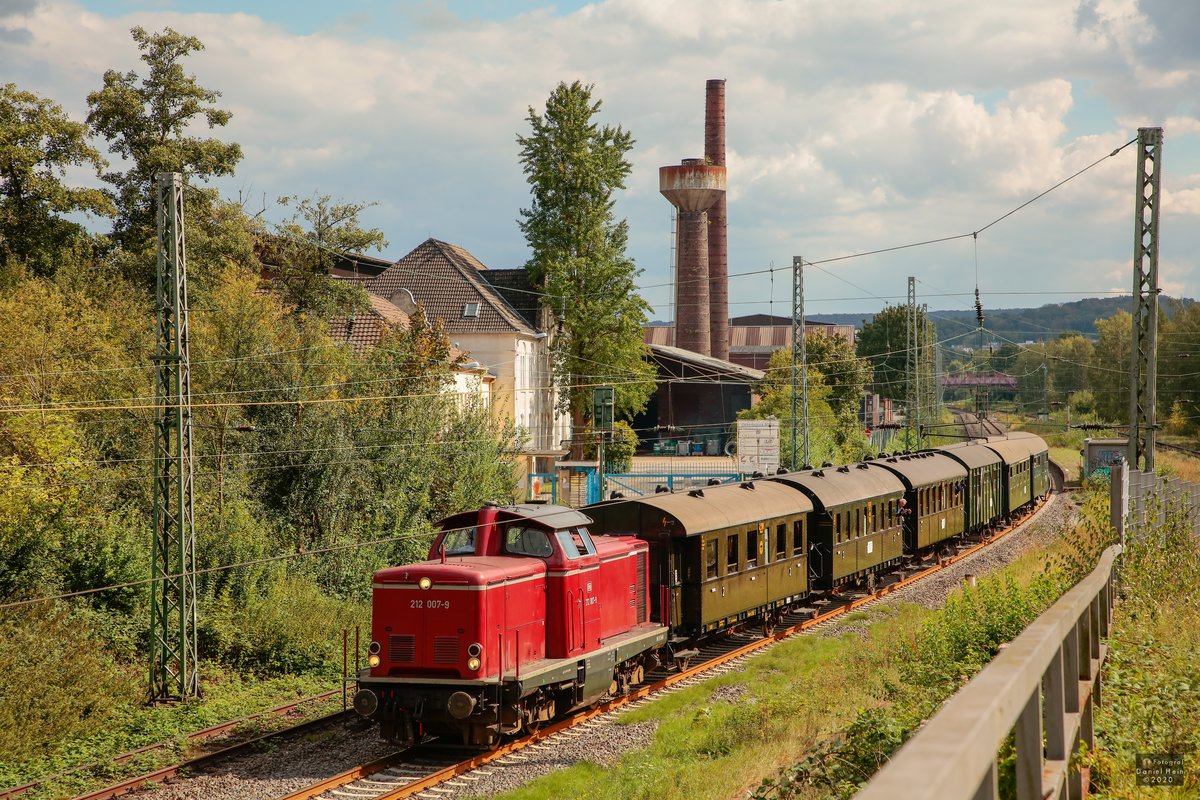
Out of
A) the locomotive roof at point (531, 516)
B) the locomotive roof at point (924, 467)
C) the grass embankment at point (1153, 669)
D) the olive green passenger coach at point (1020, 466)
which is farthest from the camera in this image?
the olive green passenger coach at point (1020, 466)

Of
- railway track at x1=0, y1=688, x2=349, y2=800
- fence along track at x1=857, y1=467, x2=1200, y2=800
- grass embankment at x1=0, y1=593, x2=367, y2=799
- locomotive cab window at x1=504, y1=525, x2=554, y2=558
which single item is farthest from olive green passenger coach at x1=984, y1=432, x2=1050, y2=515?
fence along track at x1=857, y1=467, x2=1200, y2=800

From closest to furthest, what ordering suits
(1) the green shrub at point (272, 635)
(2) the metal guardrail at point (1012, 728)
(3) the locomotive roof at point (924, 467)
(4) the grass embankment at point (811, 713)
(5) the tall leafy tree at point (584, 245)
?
(2) the metal guardrail at point (1012, 728), (4) the grass embankment at point (811, 713), (1) the green shrub at point (272, 635), (3) the locomotive roof at point (924, 467), (5) the tall leafy tree at point (584, 245)

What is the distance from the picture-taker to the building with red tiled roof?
6209 cm

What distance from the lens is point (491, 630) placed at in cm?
1576

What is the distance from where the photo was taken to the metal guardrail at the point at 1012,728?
227 centimetres

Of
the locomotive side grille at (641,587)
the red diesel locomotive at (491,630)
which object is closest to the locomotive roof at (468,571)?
the red diesel locomotive at (491,630)

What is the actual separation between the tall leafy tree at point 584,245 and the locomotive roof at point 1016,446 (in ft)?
62.6

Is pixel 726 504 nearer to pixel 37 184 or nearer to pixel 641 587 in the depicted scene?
pixel 641 587

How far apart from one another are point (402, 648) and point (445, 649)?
74 cm

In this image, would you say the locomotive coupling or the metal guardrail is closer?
the metal guardrail

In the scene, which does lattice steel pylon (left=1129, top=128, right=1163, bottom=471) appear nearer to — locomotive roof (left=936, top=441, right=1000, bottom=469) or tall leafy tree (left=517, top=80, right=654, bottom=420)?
locomotive roof (left=936, top=441, right=1000, bottom=469)

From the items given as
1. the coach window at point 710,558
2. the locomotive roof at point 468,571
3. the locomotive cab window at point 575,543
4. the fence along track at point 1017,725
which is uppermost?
the fence along track at point 1017,725

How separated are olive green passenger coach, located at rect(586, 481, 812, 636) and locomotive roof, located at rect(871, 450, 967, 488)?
9033 mm

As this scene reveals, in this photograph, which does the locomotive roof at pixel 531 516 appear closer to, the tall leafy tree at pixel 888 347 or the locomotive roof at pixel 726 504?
the locomotive roof at pixel 726 504
